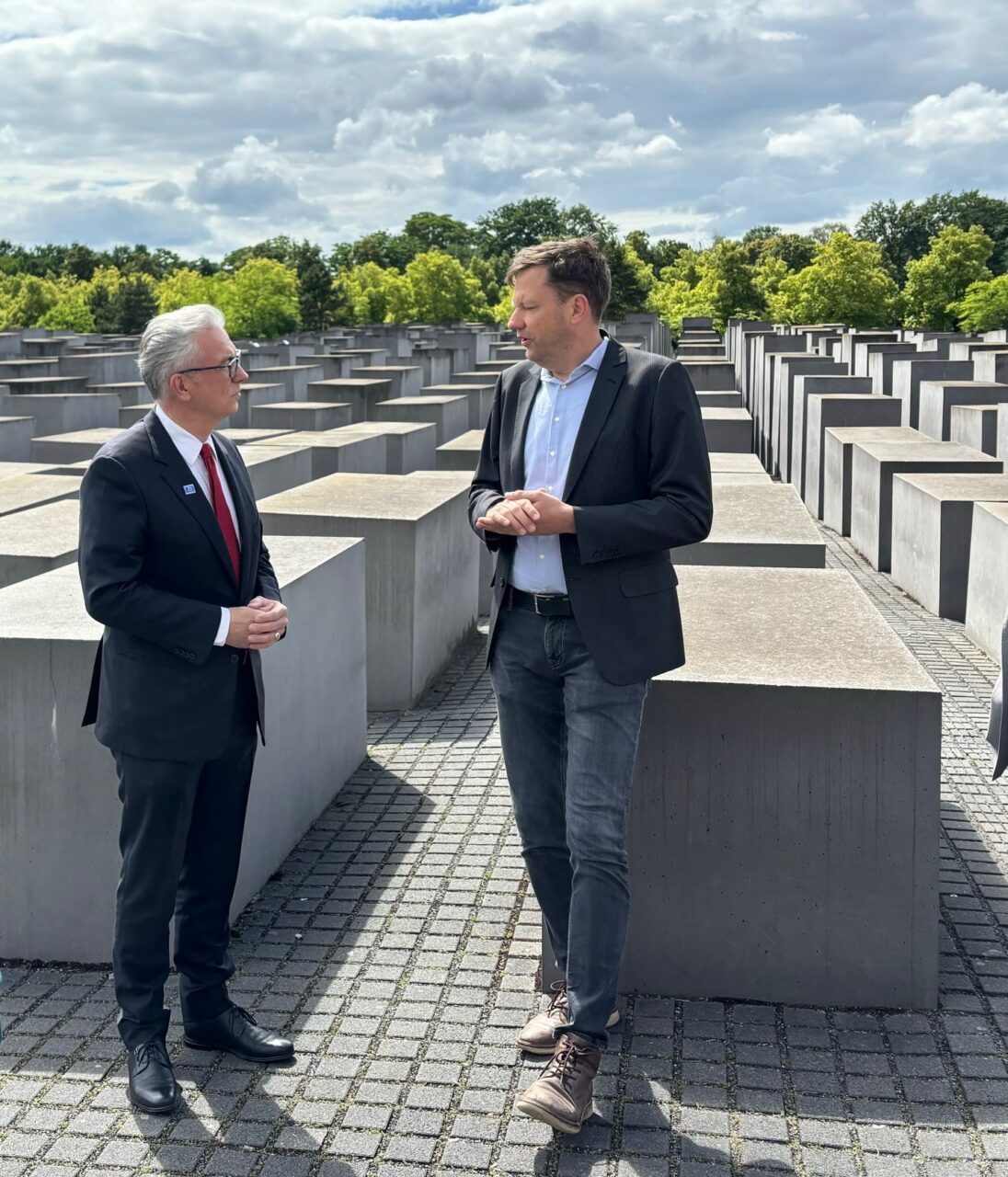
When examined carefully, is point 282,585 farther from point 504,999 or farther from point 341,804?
point 504,999

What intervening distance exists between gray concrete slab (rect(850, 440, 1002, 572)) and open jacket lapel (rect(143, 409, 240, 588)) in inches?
415

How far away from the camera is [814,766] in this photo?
432 centimetres

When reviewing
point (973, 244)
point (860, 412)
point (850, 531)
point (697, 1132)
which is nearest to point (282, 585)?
point (697, 1132)

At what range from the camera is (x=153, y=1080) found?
12.5 feet

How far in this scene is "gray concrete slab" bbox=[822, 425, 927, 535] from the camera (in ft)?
51.3

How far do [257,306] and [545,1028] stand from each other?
194 feet

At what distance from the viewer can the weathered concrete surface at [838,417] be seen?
17.9m

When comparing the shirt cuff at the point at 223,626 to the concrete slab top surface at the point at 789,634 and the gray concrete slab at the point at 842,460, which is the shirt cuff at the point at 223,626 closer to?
the concrete slab top surface at the point at 789,634

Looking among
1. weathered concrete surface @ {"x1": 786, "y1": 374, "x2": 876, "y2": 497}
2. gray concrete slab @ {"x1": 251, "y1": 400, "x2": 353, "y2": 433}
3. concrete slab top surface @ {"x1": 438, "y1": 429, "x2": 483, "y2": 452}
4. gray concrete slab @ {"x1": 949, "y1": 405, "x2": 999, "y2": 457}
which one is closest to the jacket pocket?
concrete slab top surface @ {"x1": 438, "y1": 429, "x2": 483, "y2": 452}

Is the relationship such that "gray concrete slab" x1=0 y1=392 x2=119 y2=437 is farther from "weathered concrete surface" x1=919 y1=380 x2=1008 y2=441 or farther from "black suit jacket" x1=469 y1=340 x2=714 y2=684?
"black suit jacket" x1=469 y1=340 x2=714 y2=684

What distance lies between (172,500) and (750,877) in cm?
221

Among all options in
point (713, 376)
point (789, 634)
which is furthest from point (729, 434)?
point (789, 634)

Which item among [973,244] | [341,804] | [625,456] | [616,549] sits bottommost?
[341,804]

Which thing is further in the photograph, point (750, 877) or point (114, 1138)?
point (750, 877)
